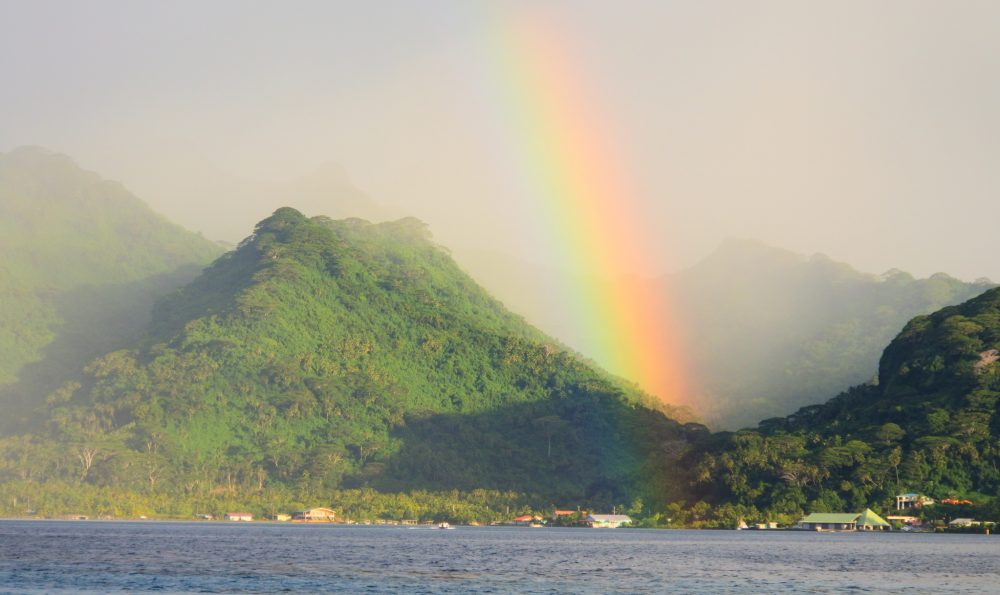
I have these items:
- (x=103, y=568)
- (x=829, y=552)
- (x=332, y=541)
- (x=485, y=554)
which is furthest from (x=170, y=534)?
(x=829, y=552)

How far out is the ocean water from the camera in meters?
97.9

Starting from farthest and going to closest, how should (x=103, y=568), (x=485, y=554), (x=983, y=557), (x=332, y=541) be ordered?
(x=332, y=541) < (x=485, y=554) < (x=983, y=557) < (x=103, y=568)

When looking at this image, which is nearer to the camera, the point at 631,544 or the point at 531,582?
the point at 531,582

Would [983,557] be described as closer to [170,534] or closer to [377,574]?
[377,574]

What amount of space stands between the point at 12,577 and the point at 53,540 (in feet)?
217

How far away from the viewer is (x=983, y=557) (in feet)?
438

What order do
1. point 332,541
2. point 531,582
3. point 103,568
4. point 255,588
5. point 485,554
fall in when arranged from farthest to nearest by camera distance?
1. point 332,541
2. point 485,554
3. point 103,568
4. point 531,582
5. point 255,588

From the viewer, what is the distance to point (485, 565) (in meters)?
124

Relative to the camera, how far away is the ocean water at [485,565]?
97.9 meters

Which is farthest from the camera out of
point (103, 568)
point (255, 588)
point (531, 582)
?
point (103, 568)

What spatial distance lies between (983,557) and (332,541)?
8570cm

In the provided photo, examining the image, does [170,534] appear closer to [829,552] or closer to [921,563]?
[829,552]

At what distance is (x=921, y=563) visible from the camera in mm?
127062

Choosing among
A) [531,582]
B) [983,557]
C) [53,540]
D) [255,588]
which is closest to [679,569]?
[531,582]
